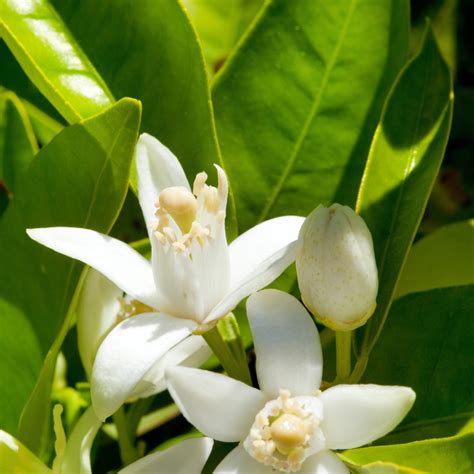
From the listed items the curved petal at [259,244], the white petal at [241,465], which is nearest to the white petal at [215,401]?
the white petal at [241,465]

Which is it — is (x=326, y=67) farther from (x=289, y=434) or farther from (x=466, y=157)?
(x=466, y=157)

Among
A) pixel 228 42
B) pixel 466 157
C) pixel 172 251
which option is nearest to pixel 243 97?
pixel 172 251

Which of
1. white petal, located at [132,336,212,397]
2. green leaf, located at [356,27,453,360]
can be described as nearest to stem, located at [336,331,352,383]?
green leaf, located at [356,27,453,360]

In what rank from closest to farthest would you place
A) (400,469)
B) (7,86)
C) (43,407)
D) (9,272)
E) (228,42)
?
(400,469)
(43,407)
(9,272)
(7,86)
(228,42)

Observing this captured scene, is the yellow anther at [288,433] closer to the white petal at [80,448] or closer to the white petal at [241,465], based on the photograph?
the white petal at [241,465]

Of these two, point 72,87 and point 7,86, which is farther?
point 7,86
